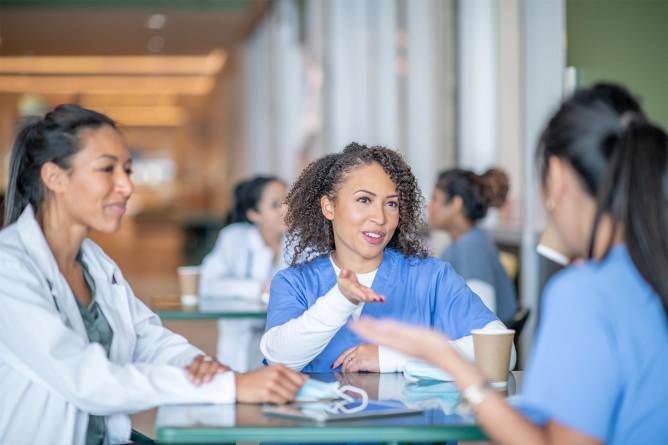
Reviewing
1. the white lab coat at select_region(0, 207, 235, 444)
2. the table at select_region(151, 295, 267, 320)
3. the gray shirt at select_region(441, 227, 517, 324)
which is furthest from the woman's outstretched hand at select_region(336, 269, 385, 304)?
the gray shirt at select_region(441, 227, 517, 324)

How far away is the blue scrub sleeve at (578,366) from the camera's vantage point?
128cm

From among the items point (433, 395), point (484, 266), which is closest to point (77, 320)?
point (433, 395)

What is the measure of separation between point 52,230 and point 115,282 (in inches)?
7.1

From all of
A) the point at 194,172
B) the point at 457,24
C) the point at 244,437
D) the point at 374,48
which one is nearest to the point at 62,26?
the point at 374,48

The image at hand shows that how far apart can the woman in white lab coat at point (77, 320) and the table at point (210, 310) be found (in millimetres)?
1185

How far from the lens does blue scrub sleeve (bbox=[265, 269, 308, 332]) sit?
2.12 metres

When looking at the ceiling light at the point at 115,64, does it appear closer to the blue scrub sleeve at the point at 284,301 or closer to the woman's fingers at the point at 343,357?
the blue scrub sleeve at the point at 284,301

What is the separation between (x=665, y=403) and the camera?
1.32 m

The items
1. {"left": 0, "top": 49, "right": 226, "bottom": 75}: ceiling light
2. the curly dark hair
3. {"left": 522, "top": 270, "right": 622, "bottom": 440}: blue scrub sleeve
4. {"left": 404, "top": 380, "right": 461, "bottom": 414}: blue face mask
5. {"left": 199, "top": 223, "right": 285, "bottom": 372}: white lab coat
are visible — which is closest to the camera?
{"left": 522, "top": 270, "right": 622, "bottom": 440}: blue scrub sleeve

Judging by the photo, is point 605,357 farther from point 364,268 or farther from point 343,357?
point 364,268

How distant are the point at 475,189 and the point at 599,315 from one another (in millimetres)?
2683

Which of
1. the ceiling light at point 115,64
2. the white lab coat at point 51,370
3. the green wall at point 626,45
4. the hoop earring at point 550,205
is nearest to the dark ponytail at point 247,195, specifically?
the green wall at point 626,45

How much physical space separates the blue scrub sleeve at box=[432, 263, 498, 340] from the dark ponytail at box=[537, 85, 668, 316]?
0.79 m

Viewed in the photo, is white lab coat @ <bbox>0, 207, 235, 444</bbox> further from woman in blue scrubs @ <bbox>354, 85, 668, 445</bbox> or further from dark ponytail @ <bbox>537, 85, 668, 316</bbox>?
dark ponytail @ <bbox>537, 85, 668, 316</bbox>
